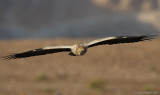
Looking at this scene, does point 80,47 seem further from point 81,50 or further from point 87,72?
point 87,72

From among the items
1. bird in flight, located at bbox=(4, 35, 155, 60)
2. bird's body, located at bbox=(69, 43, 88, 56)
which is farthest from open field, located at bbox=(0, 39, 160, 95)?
bird's body, located at bbox=(69, 43, 88, 56)

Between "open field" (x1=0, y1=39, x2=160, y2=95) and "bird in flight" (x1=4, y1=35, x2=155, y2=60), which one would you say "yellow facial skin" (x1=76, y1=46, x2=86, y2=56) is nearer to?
"bird in flight" (x1=4, y1=35, x2=155, y2=60)

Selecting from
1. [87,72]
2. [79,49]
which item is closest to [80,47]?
[79,49]

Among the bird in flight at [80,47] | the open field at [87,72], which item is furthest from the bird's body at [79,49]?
the open field at [87,72]

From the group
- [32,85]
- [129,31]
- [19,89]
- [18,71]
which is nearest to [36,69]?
[18,71]

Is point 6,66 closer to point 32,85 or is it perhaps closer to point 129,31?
point 32,85

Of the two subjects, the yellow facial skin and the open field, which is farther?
the open field

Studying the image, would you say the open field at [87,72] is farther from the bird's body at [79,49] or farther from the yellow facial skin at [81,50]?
the yellow facial skin at [81,50]

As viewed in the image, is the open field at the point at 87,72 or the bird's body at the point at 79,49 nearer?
the bird's body at the point at 79,49
